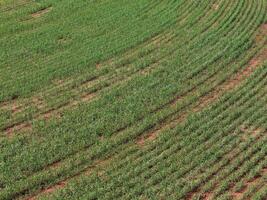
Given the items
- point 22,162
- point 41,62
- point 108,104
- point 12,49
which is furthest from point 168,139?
point 12,49

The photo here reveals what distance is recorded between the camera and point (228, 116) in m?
27.3

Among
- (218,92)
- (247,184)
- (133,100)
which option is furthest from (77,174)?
(218,92)

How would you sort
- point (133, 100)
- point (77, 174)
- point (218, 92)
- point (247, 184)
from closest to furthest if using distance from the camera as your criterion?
point (247, 184)
point (77, 174)
point (133, 100)
point (218, 92)

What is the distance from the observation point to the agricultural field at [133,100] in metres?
22.8

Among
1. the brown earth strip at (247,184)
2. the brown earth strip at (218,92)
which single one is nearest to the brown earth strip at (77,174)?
the brown earth strip at (218,92)

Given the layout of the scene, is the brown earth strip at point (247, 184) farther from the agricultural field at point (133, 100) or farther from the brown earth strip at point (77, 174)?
the brown earth strip at point (77, 174)

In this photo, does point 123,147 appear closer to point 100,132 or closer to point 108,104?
point 100,132

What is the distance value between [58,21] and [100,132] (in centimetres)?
1604

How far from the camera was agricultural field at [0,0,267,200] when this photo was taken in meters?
22.8

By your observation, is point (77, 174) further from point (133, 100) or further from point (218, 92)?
point (218, 92)

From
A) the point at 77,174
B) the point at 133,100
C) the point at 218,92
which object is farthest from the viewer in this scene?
the point at 218,92

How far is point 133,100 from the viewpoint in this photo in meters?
28.7

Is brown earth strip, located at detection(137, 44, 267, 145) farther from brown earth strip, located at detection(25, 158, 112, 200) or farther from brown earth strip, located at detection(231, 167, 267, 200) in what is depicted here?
brown earth strip, located at detection(231, 167, 267, 200)

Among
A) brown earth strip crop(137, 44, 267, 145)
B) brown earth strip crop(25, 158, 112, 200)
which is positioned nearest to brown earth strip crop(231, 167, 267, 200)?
brown earth strip crop(137, 44, 267, 145)
